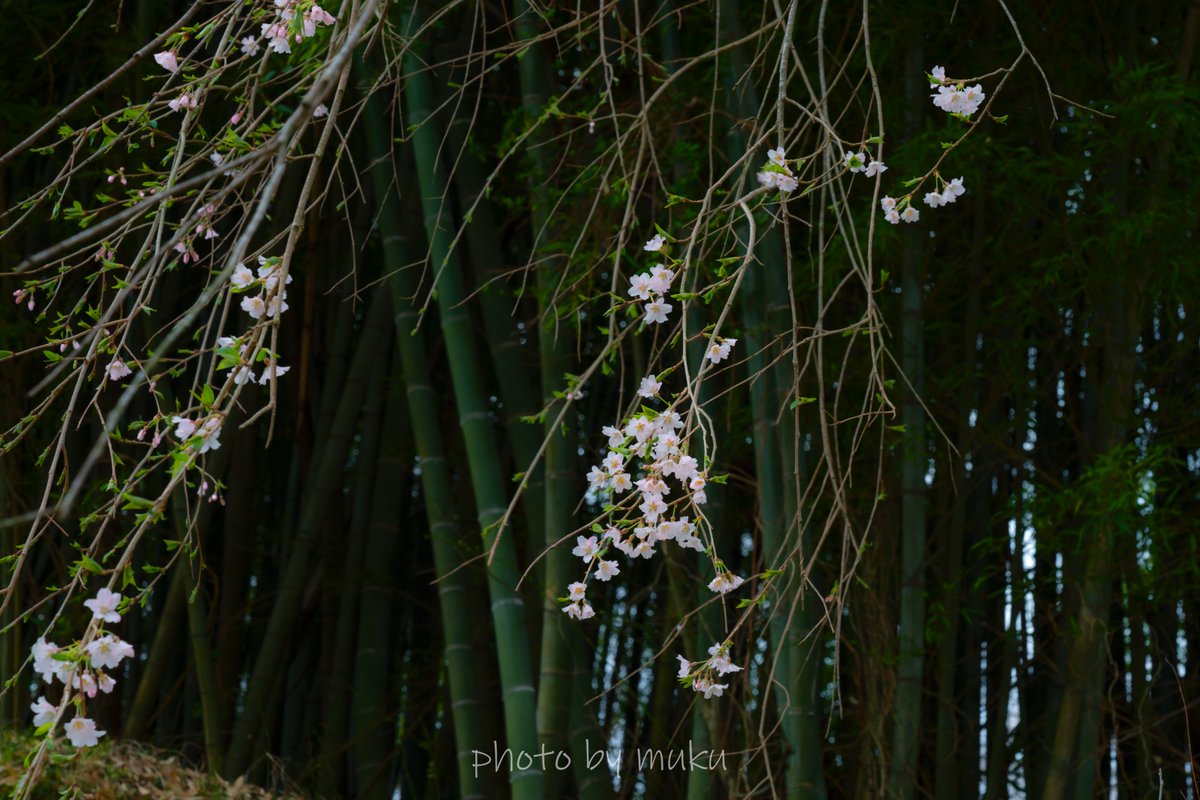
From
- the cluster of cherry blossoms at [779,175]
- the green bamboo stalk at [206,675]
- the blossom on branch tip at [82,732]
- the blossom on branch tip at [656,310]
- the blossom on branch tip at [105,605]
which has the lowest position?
the blossom on branch tip at [82,732]

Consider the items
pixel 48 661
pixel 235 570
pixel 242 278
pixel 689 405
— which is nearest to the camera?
pixel 48 661

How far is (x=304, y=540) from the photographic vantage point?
11.5 feet

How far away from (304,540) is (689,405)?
1.61 m

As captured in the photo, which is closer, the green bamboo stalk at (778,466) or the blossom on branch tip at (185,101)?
the blossom on branch tip at (185,101)

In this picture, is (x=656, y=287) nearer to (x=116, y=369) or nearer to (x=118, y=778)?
(x=116, y=369)

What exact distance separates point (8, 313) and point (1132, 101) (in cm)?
277

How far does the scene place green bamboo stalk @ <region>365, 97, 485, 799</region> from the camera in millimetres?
2816

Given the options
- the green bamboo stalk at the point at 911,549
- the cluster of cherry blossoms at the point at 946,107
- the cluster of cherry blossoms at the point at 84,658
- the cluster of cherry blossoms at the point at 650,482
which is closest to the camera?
the cluster of cherry blossoms at the point at 84,658

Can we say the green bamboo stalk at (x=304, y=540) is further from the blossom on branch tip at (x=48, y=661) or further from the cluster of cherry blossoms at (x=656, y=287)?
the blossom on branch tip at (x=48, y=661)

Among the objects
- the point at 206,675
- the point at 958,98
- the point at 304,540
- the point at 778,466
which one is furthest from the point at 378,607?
the point at 958,98

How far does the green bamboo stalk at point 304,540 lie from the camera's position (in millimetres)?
3453

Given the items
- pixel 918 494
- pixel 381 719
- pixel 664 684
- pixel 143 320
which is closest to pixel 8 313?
pixel 143 320

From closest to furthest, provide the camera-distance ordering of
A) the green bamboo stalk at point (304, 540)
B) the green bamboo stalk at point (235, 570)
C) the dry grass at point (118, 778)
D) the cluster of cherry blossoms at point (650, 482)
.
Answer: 1. the cluster of cherry blossoms at point (650, 482)
2. the dry grass at point (118, 778)
3. the green bamboo stalk at point (304, 540)
4. the green bamboo stalk at point (235, 570)

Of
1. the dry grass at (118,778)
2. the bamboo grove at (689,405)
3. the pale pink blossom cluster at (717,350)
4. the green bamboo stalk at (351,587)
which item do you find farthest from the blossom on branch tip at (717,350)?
the green bamboo stalk at (351,587)
